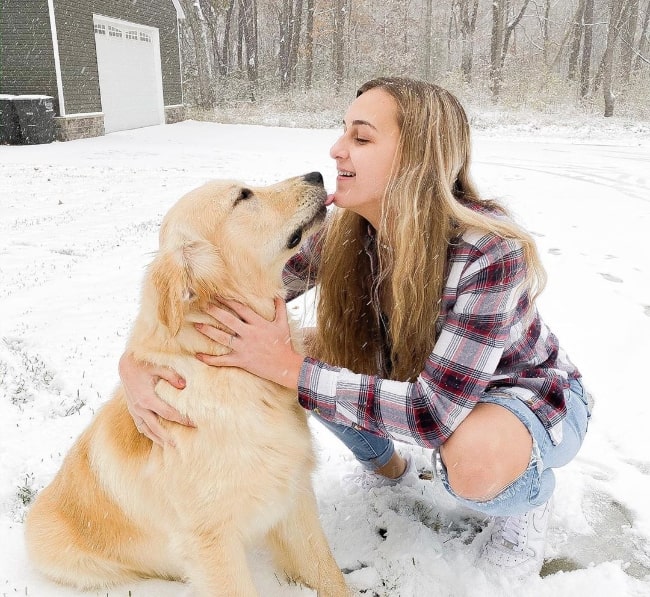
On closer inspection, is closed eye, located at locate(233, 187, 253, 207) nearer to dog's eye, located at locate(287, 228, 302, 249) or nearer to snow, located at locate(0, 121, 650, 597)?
dog's eye, located at locate(287, 228, 302, 249)

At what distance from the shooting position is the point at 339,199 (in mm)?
1998

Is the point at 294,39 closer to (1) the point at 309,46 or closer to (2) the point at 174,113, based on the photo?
(1) the point at 309,46

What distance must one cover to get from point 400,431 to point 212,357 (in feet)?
2.01

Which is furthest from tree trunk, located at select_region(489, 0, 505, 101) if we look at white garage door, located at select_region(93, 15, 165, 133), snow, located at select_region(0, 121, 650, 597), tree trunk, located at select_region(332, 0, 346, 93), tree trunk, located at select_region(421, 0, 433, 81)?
snow, located at select_region(0, 121, 650, 597)

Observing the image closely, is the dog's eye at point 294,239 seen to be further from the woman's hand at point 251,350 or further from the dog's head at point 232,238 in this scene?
the woman's hand at point 251,350

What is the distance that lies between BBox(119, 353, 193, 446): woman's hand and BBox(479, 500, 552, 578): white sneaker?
1162 millimetres

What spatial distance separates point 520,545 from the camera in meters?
1.99

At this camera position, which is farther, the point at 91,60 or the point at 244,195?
the point at 91,60

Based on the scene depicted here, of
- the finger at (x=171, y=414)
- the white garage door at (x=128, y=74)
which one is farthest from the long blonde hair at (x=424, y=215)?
the white garage door at (x=128, y=74)

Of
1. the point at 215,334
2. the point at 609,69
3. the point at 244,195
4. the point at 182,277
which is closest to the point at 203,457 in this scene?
the point at 215,334

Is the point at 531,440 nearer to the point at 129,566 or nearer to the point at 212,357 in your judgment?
the point at 212,357

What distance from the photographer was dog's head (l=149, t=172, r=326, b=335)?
1723mm

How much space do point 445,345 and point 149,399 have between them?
0.90 meters

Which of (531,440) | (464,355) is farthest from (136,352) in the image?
(531,440)
